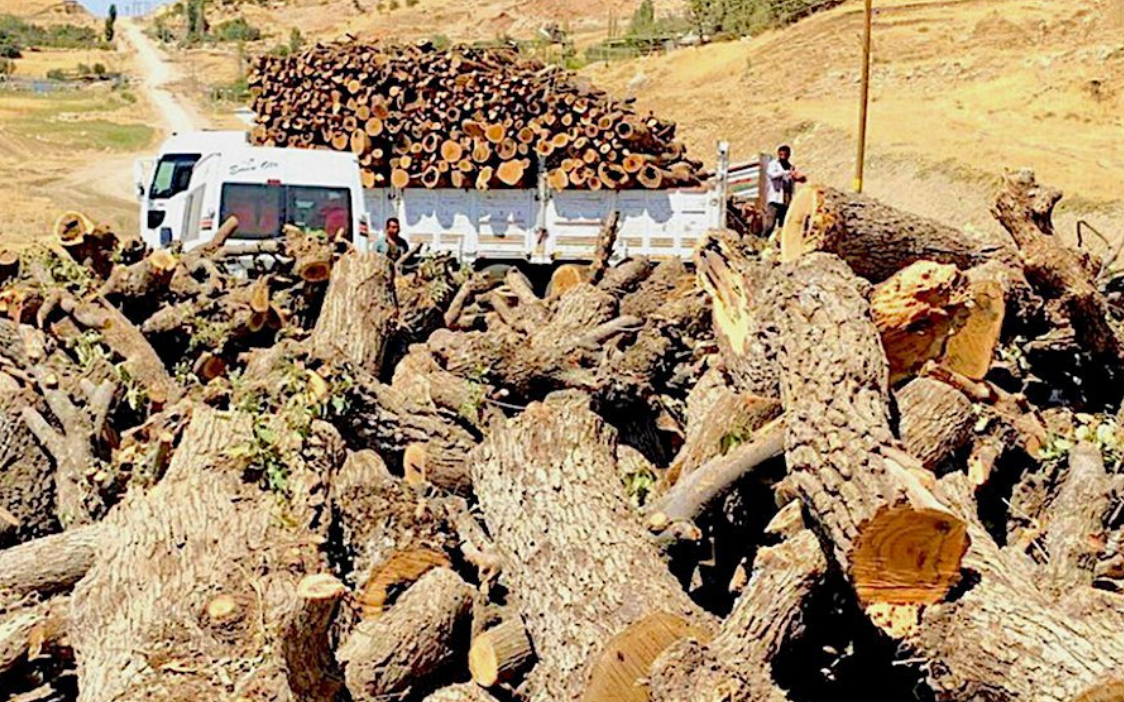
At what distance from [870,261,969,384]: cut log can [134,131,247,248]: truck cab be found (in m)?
9.54

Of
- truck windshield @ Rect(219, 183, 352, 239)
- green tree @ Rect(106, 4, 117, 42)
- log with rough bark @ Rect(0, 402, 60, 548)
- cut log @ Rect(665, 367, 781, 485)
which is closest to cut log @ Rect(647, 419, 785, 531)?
cut log @ Rect(665, 367, 781, 485)

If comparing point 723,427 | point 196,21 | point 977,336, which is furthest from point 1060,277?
point 196,21

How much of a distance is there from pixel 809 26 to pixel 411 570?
39023 mm

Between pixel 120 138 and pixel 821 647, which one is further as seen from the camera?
pixel 120 138

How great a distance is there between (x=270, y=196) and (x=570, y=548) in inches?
354

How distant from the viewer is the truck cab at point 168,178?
584 inches

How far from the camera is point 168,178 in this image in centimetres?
1512

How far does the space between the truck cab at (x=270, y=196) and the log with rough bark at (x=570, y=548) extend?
756 centimetres

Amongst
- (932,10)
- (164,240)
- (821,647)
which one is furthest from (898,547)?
(932,10)

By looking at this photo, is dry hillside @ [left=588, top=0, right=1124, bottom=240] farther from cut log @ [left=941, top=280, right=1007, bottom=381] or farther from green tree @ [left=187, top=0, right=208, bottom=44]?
green tree @ [left=187, top=0, right=208, bottom=44]

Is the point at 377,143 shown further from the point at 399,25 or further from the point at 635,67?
the point at 399,25

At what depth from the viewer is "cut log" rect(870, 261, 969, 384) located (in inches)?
273

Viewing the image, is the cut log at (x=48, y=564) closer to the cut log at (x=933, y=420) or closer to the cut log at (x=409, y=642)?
the cut log at (x=409, y=642)

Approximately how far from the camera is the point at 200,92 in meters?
62.4
